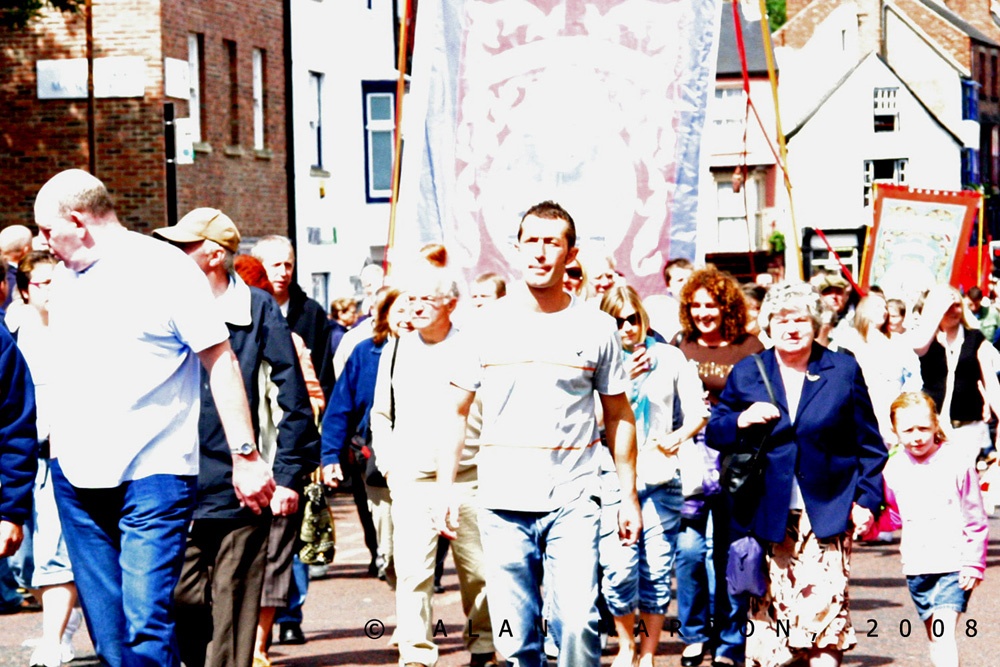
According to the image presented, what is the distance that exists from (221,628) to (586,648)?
1.59 m

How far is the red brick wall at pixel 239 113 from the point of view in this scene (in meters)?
28.5

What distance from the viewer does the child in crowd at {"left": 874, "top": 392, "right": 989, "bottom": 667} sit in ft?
26.3

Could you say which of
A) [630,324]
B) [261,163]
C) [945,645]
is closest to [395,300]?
[630,324]

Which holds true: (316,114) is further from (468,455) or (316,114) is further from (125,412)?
(125,412)

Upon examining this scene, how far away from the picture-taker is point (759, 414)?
309 inches

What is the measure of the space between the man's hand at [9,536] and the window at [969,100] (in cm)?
8342

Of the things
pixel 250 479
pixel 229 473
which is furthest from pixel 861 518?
pixel 250 479

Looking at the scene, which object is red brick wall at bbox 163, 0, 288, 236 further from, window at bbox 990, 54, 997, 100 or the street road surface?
window at bbox 990, 54, 997, 100

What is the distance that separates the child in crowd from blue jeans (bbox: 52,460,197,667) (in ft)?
10.5

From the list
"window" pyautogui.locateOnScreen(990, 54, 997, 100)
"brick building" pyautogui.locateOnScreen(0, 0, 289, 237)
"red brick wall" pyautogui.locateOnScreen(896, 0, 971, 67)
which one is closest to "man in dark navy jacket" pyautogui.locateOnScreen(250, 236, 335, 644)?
"brick building" pyautogui.locateOnScreen(0, 0, 289, 237)

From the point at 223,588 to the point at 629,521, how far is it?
1657 mm

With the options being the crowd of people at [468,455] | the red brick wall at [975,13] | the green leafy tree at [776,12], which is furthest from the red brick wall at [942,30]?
the crowd of people at [468,455]

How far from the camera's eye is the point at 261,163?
1253 inches

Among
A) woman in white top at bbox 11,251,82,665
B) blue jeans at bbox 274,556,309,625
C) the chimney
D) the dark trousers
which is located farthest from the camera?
the chimney
